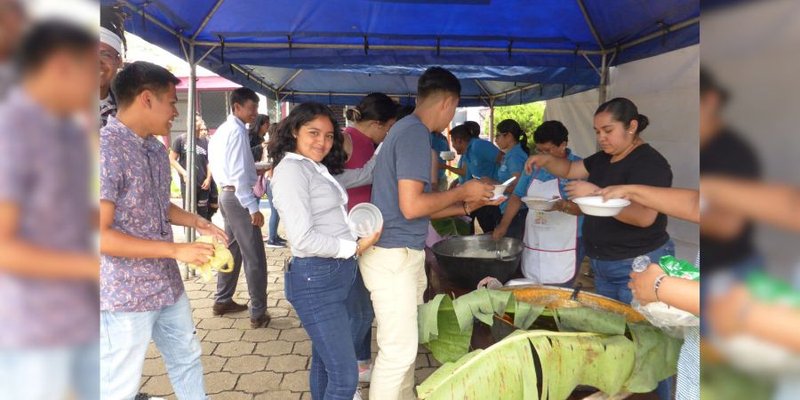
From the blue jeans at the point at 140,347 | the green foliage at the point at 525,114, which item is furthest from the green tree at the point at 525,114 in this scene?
the blue jeans at the point at 140,347

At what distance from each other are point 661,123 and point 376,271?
3.03 metres

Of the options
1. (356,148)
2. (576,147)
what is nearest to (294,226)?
(356,148)

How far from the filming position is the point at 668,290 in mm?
1076

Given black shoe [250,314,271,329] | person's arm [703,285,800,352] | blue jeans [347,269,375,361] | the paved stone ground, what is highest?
person's arm [703,285,800,352]

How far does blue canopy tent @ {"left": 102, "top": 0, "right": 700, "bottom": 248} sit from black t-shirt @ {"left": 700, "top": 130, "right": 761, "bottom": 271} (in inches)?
120

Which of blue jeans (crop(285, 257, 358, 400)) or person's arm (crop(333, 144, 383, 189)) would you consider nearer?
blue jeans (crop(285, 257, 358, 400))

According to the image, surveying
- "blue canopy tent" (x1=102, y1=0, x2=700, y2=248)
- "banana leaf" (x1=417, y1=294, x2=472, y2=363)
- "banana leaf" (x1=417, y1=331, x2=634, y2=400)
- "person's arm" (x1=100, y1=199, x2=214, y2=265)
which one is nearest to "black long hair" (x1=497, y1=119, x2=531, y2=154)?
"blue canopy tent" (x1=102, y1=0, x2=700, y2=248)

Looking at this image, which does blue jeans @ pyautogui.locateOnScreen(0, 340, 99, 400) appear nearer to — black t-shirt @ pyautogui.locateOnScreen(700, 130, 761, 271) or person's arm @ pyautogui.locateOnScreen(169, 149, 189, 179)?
black t-shirt @ pyautogui.locateOnScreen(700, 130, 761, 271)

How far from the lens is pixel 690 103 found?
361cm

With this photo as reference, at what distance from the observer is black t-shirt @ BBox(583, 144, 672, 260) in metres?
2.24

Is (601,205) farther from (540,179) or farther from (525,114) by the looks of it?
(525,114)

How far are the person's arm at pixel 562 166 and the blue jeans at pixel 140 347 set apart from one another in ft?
7.10

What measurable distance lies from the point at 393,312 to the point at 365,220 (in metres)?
0.43

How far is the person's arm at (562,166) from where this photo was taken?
9.80 feet
